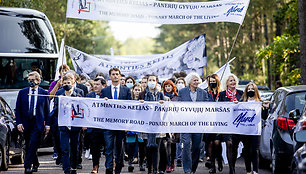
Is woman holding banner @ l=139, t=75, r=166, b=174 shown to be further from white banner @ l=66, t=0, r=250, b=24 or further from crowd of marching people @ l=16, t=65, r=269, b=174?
white banner @ l=66, t=0, r=250, b=24

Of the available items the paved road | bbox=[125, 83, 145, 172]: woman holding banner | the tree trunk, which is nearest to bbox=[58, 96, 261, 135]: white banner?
bbox=[125, 83, 145, 172]: woman holding banner

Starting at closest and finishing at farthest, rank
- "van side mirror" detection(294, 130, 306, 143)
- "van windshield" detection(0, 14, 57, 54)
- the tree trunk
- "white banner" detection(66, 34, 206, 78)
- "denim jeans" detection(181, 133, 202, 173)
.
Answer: "van side mirror" detection(294, 130, 306, 143)
"denim jeans" detection(181, 133, 202, 173)
"white banner" detection(66, 34, 206, 78)
the tree trunk
"van windshield" detection(0, 14, 57, 54)

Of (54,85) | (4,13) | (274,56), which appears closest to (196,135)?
(54,85)

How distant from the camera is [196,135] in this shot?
11.8 metres

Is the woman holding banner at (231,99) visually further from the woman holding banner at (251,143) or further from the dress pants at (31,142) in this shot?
the dress pants at (31,142)

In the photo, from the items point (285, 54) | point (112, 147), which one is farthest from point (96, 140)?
point (285, 54)

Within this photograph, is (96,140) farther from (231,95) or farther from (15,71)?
(15,71)

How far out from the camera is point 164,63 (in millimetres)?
18281

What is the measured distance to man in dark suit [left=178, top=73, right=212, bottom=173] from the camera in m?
11.8

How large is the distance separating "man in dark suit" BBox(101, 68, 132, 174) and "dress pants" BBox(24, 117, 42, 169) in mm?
1568

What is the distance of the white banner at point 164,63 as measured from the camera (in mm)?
18062

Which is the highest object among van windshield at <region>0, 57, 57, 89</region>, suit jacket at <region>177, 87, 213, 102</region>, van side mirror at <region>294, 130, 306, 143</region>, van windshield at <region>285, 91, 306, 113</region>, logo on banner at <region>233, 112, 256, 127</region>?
van windshield at <region>0, 57, 57, 89</region>

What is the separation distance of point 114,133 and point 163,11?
355cm

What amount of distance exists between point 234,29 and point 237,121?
2815 cm
